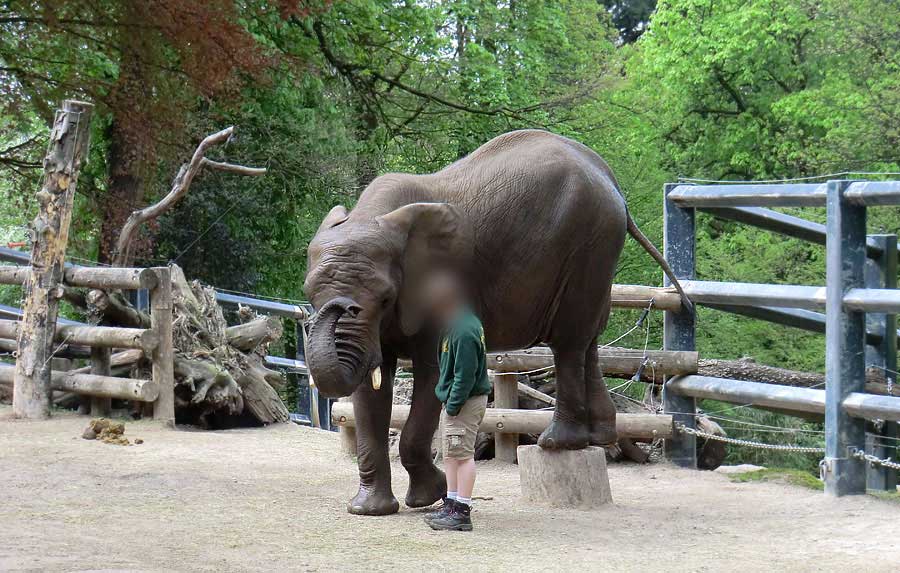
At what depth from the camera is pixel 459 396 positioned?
6016mm

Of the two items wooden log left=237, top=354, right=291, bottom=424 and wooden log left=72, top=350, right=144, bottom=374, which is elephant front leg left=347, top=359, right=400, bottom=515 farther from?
wooden log left=72, top=350, right=144, bottom=374

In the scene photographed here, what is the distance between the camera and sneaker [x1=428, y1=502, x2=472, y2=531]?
19.6 ft

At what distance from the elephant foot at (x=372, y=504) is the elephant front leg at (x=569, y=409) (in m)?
1.07

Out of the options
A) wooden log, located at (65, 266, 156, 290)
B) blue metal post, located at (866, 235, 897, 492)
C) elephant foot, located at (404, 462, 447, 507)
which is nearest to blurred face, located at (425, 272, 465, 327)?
elephant foot, located at (404, 462, 447, 507)

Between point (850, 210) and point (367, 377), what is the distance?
3226 mm

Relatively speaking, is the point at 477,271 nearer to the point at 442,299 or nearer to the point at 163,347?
the point at 442,299

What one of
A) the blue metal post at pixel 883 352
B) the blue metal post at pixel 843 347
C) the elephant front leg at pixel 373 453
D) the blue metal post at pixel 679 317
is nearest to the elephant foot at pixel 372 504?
the elephant front leg at pixel 373 453

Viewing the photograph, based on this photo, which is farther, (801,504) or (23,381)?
(23,381)

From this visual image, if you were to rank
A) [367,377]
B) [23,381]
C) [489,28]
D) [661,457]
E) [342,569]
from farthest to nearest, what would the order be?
[489,28] < [23,381] < [661,457] < [367,377] < [342,569]

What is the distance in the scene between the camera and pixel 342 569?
197 inches

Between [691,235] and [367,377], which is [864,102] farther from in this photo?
[367,377]

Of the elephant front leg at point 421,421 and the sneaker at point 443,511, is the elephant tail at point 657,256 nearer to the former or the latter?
the elephant front leg at point 421,421

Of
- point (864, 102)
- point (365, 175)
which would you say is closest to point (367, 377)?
point (365, 175)

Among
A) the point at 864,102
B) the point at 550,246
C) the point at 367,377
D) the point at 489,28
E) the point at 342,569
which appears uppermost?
the point at 489,28
